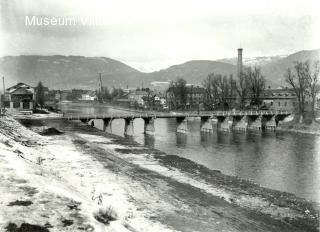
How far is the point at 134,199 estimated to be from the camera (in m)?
18.8

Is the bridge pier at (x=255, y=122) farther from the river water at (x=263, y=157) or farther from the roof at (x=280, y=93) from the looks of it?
the roof at (x=280, y=93)

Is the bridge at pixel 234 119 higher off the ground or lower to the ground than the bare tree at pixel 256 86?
lower

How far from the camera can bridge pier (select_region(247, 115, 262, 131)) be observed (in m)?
85.1

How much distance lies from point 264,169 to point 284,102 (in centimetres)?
7398

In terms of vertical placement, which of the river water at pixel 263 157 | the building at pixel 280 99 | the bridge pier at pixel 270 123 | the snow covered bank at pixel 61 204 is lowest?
the river water at pixel 263 157

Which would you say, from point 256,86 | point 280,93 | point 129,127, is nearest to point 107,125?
point 129,127

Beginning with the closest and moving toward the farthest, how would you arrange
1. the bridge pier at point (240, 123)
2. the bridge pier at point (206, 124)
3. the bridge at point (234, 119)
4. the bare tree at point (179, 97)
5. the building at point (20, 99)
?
1. the bridge at point (234, 119)
2. the bridge pier at point (206, 124)
3. the bridge pier at point (240, 123)
4. the building at point (20, 99)
5. the bare tree at point (179, 97)

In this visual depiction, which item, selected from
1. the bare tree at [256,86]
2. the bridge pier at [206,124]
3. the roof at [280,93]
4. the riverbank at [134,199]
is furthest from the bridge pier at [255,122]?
the riverbank at [134,199]

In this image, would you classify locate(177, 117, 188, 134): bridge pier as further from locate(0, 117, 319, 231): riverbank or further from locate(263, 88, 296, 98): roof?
locate(263, 88, 296, 98): roof

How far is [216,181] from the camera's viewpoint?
25.7 metres

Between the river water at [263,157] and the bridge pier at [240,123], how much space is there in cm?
1679

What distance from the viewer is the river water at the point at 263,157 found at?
3125 cm

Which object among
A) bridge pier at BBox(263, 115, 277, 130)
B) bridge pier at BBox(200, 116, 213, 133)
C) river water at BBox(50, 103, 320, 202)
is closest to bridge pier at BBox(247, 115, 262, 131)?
bridge pier at BBox(263, 115, 277, 130)

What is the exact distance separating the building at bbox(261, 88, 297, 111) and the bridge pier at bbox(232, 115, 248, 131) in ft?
72.0
